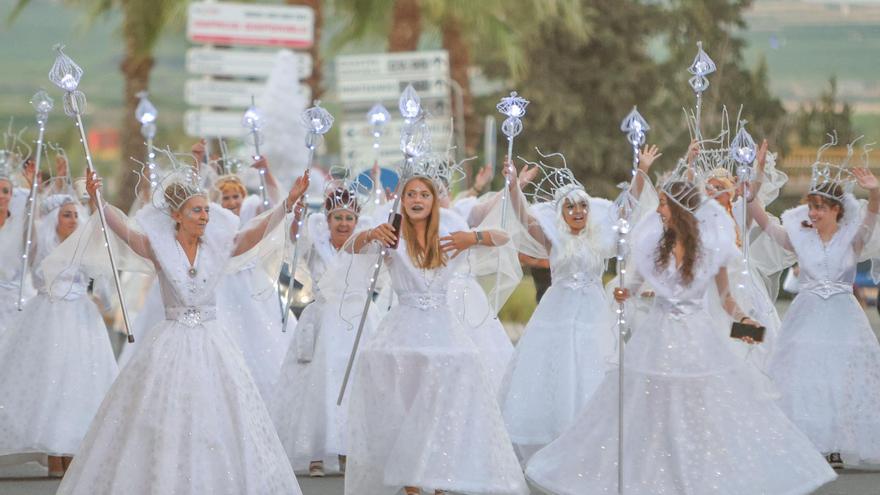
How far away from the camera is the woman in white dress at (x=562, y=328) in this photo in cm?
1298

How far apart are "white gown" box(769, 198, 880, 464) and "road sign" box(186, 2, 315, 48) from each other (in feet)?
58.6

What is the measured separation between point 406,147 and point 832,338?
12.6ft

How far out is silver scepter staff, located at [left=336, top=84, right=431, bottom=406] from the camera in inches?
430

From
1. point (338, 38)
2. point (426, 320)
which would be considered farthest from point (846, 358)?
point (338, 38)

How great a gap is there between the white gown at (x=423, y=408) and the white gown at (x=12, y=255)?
12.7 feet

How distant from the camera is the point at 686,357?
418 inches

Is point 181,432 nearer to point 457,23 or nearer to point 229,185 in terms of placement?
point 229,185

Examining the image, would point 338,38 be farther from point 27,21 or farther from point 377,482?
point 27,21

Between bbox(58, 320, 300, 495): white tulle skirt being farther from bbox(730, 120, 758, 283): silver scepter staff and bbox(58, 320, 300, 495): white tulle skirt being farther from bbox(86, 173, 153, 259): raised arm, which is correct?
bbox(730, 120, 758, 283): silver scepter staff

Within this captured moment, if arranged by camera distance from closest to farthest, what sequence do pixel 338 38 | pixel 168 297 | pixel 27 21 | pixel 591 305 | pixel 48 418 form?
pixel 168 297 < pixel 48 418 < pixel 591 305 < pixel 338 38 < pixel 27 21

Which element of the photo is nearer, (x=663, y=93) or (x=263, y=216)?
(x=263, y=216)

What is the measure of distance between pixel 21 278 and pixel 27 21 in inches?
4101

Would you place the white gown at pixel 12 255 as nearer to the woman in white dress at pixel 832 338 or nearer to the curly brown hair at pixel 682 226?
the curly brown hair at pixel 682 226

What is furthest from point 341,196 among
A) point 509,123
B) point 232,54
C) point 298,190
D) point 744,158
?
point 232,54
